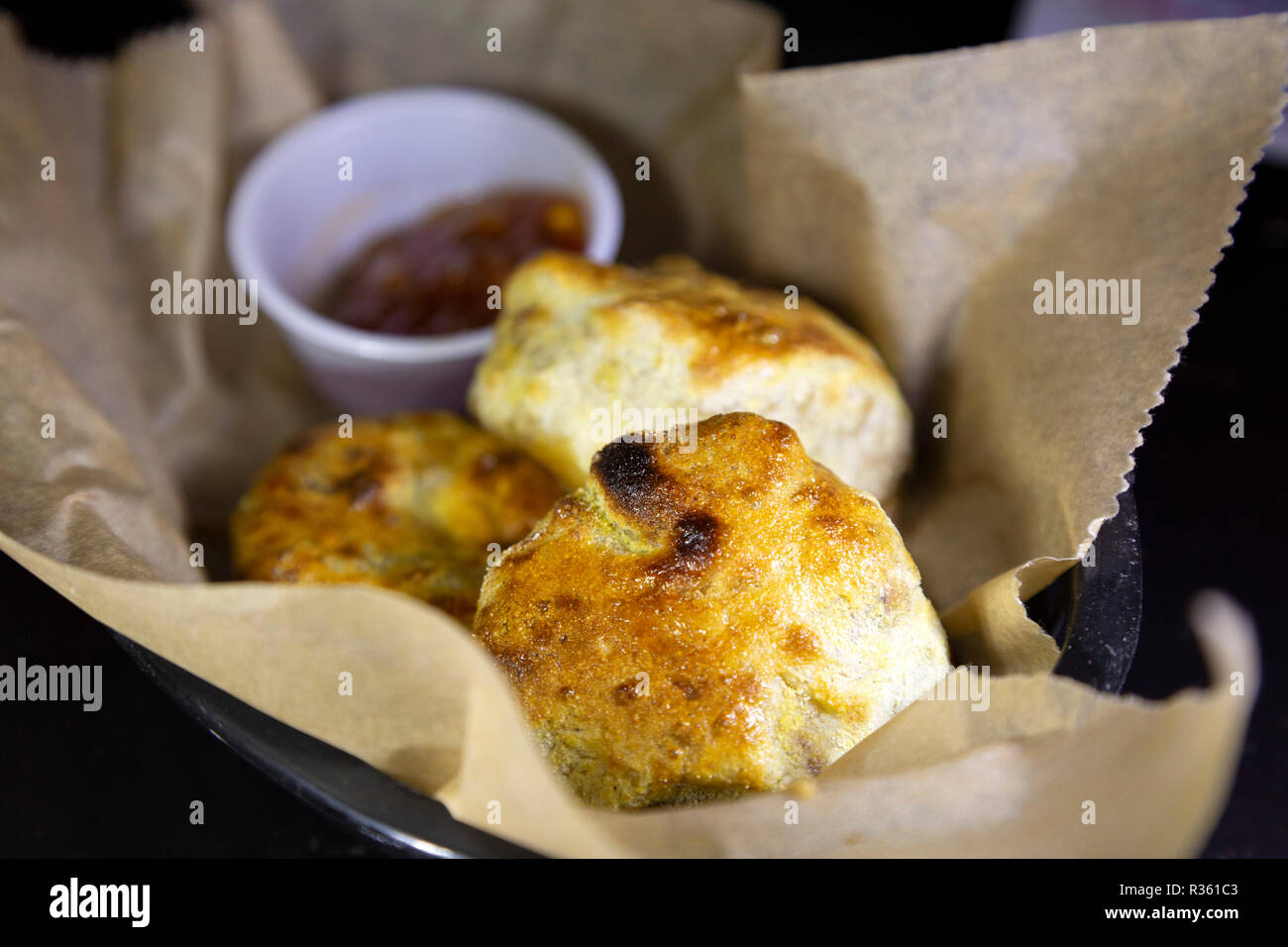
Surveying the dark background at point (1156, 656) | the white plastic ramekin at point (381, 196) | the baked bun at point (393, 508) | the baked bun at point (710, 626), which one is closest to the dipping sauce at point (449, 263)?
the white plastic ramekin at point (381, 196)

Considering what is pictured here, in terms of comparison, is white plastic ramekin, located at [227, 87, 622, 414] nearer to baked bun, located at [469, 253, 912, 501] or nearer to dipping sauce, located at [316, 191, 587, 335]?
dipping sauce, located at [316, 191, 587, 335]

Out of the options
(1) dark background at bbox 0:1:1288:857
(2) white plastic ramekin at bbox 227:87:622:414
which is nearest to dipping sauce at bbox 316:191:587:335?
(2) white plastic ramekin at bbox 227:87:622:414

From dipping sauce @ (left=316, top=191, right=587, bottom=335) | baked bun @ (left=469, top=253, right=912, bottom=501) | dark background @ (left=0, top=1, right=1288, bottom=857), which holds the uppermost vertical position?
dipping sauce @ (left=316, top=191, right=587, bottom=335)

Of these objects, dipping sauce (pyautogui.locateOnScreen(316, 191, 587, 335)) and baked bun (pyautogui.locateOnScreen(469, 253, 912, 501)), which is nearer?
baked bun (pyautogui.locateOnScreen(469, 253, 912, 501))

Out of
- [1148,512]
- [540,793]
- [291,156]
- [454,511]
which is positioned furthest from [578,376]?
[1148,512]

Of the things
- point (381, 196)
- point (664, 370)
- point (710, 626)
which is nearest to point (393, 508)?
point (664, 370)

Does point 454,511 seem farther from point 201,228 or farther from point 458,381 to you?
point 201,228
